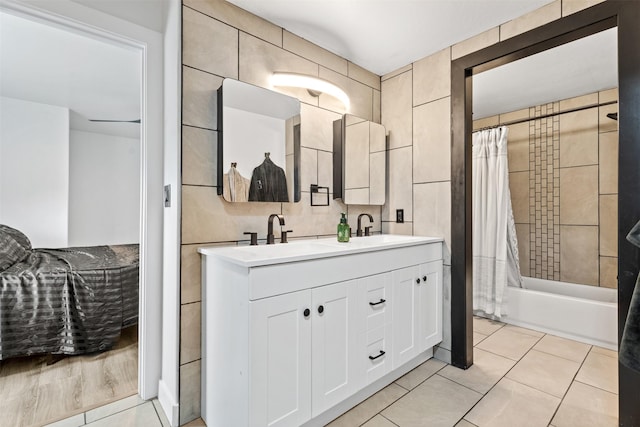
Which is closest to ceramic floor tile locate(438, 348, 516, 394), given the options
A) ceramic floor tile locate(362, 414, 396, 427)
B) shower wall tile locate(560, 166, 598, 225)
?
ceramic floor tile locate(362, 414, 396, 427)

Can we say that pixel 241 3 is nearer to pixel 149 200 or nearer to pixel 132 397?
pixel 149 200

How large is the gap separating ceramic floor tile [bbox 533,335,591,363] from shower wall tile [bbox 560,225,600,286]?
2.98ft

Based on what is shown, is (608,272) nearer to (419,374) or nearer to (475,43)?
(419,374)

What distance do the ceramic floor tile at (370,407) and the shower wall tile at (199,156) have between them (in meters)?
1.46

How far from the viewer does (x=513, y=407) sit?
66.2 inches

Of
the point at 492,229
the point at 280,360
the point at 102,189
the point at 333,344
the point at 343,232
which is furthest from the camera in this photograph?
the point at 102,189

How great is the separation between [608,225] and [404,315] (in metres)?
2.64

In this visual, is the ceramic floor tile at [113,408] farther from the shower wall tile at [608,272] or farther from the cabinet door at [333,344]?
the shower wall tile at [608,272]

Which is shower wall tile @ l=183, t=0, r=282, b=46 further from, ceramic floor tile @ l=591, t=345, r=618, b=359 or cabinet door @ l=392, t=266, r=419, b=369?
ceramic floor tile @ l=591, t=345, r=618, b=359

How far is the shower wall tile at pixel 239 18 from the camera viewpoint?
1.64 meters

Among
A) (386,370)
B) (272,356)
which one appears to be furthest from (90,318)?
(386,370)

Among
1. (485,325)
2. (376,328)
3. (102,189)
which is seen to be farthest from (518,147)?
(102,189)

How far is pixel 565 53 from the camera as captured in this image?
7.45 feet

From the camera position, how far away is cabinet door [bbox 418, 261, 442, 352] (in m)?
2.04
